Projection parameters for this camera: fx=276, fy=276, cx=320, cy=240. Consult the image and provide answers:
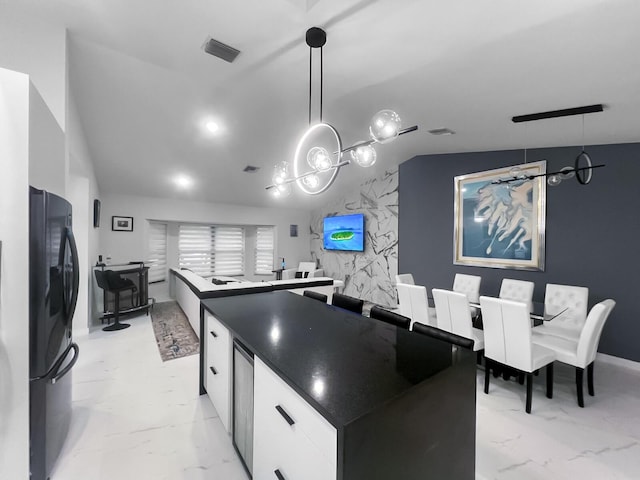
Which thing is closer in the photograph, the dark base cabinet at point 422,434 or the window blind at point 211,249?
the dark base cabinet at point 422,434

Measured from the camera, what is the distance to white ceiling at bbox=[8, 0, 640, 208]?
1.79 meters

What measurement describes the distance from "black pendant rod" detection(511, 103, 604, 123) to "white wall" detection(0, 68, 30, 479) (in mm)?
3906

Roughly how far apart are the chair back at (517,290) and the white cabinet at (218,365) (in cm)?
352

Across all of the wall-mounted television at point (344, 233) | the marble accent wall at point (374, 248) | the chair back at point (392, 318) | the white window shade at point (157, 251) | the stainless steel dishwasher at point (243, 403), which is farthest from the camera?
the wall-mounted television at point (344, 233)

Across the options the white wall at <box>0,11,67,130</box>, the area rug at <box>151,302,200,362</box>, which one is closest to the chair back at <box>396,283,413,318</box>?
the area rug at <box>151,302,200,362</box>

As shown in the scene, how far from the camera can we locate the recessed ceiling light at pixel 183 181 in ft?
16.6

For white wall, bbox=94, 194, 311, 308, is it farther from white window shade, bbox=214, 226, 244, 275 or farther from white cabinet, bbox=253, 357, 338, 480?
white cabinet, bbox=253, 357, 338, 480

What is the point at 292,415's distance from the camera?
1.07 m

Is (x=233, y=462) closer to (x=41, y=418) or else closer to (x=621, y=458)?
(x=41, y=418)

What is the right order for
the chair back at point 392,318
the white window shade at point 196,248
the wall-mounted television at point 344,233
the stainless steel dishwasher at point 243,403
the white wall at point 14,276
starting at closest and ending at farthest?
the white wall at point 14,276
the stainless steel dishwasher at point 243,403
the chair back at point 392,318
the wall-mounted television at point 344,233
the white window shade at point 196,248

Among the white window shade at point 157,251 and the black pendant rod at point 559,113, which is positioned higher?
the black pendant rod at point 559,113

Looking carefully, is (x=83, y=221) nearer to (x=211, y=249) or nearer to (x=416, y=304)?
(x=211, y=249)

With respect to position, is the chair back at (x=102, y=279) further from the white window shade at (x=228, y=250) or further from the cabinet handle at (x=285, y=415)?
the cabinet handle at (x=285, y=415)

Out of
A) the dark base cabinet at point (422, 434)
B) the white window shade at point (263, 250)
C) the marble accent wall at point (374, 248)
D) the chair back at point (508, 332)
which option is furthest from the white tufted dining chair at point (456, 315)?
the white window shade at point (263, 250)
